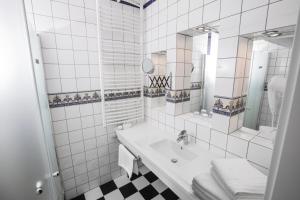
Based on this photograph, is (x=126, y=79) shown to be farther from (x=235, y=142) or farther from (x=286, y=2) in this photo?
(x=286, y=2)

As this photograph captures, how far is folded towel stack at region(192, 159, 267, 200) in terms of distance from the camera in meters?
0.68

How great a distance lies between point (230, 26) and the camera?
1.03 meters

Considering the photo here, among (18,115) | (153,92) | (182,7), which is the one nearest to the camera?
(18,115)

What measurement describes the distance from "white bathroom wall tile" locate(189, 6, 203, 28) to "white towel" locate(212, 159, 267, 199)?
1.11m

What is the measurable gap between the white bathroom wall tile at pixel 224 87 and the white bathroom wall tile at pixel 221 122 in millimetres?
181

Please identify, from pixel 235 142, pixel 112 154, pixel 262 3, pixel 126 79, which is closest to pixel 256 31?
pixel 262 3

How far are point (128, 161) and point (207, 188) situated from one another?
36.7 inches

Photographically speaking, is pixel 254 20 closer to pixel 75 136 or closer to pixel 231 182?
pixel 231 182

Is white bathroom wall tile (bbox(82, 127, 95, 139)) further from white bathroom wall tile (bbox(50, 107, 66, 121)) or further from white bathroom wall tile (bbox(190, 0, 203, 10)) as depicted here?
white bathroom wall tile (bbox(190, 0, 203, 10))

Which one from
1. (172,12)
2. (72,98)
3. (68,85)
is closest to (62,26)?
(68,85)

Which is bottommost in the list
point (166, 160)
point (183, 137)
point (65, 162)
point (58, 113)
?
point (65, 162)

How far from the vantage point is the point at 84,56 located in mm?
1564

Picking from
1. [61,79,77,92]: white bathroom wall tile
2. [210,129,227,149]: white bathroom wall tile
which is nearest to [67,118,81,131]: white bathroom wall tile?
[61,79,77,92]: white bathroom wall tile

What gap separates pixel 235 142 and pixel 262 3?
942 millimetres
